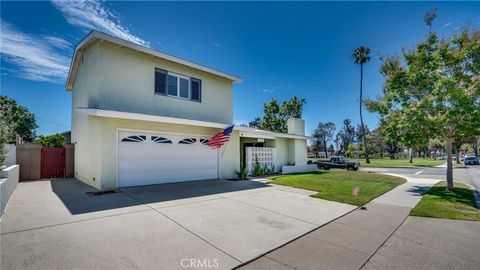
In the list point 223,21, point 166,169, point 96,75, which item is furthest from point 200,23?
point 166,169

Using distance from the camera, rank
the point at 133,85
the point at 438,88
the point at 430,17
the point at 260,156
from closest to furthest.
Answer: the point at 438,88 < the point at 430,17 < the point at 133,85 < the point at 260,156

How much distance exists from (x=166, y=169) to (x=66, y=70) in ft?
36.5

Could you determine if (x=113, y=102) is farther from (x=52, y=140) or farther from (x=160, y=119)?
(x=52, y=140)

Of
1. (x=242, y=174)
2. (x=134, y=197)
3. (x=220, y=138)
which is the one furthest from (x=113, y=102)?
(x=242, y=174)

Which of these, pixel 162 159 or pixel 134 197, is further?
pixel 162 159

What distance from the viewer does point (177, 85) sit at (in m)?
11.3

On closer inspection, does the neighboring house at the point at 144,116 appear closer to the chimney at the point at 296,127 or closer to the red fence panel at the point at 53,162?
the red fence panel at the point at 53,162

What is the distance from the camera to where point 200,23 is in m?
12.1

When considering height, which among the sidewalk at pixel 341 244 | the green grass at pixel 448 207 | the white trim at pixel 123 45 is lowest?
the green grass at pixel 448 207

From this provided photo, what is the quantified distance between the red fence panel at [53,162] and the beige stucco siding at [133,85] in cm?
492

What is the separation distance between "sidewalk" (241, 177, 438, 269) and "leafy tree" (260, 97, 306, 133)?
31709mm

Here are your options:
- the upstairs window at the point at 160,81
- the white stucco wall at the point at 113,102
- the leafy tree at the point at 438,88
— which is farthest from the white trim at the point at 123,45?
the leafy tree at the point at 438,88

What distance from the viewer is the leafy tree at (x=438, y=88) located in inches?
321

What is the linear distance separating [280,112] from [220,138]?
2898 centimetres
